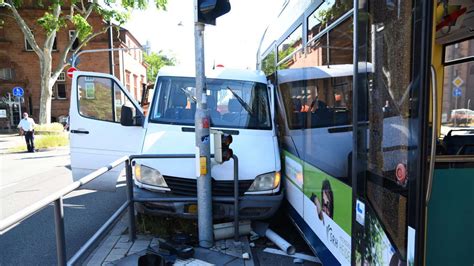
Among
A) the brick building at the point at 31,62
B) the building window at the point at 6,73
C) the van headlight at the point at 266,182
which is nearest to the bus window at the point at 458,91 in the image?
the van headlight at the point at 266,182

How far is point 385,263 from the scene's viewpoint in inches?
74.7

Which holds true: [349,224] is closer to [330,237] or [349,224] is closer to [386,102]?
[330,237]

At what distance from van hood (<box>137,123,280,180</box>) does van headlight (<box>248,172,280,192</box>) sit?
5 cm

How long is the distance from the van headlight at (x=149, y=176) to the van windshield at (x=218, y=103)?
77 centimetres

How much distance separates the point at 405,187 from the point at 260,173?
2.63 meters

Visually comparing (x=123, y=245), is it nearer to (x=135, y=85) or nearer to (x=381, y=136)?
(x=381, y=136)

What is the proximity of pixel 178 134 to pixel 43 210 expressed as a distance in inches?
85.0

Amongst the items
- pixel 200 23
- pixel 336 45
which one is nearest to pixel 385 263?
pixel 336 45

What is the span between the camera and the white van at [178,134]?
13.9 feet

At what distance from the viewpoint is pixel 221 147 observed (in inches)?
157

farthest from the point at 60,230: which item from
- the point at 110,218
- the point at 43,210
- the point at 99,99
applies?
the point at 99,99

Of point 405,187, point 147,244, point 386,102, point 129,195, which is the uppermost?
point 386,102

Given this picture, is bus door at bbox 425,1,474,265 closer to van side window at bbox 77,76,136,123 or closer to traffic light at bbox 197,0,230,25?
traffic light at bbox 197,0,230,25

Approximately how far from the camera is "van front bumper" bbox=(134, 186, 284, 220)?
13.8 feet
